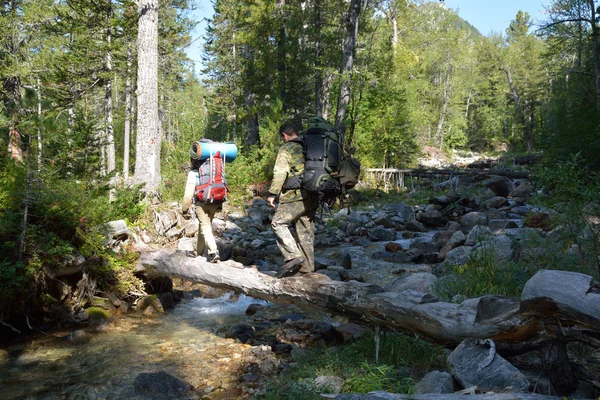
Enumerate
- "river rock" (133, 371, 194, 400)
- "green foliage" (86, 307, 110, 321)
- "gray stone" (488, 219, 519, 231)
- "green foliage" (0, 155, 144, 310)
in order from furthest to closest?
"gray stone" (488, 219, 519, 231), "green foliage" (86, 307, 110, 321), "green foliage" (0, 155, 144, 310), "river rock" (133, 371, 194, 400)

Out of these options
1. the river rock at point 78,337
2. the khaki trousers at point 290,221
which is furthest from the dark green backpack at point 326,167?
the river rock at point 78,337

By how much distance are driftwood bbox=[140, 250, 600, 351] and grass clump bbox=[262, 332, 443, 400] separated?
35 centimetres

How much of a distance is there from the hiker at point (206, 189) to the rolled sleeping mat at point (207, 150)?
62mm

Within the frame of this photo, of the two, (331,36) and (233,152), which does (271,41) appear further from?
(233,152)

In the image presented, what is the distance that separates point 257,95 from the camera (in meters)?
23.7

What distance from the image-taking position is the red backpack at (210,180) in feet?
22.8

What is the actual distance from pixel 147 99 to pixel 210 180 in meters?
5.43

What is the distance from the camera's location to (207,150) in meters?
6.84

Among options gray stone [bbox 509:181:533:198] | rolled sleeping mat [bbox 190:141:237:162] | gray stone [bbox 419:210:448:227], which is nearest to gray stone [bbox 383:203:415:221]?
gray stone [bbox 419:210:448:227]

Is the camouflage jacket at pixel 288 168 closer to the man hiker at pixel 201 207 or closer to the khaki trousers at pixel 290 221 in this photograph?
the khaki trousers at pixel 290 221

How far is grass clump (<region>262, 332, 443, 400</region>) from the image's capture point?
3906mm

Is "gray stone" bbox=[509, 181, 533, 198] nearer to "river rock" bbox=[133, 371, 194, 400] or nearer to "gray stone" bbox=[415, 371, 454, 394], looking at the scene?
"gray stone" bbox=[415, 371, 454, 394]

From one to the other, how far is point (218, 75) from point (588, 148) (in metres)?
32.4

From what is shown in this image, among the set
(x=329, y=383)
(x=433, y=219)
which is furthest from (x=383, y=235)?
(x=329, y=383)
